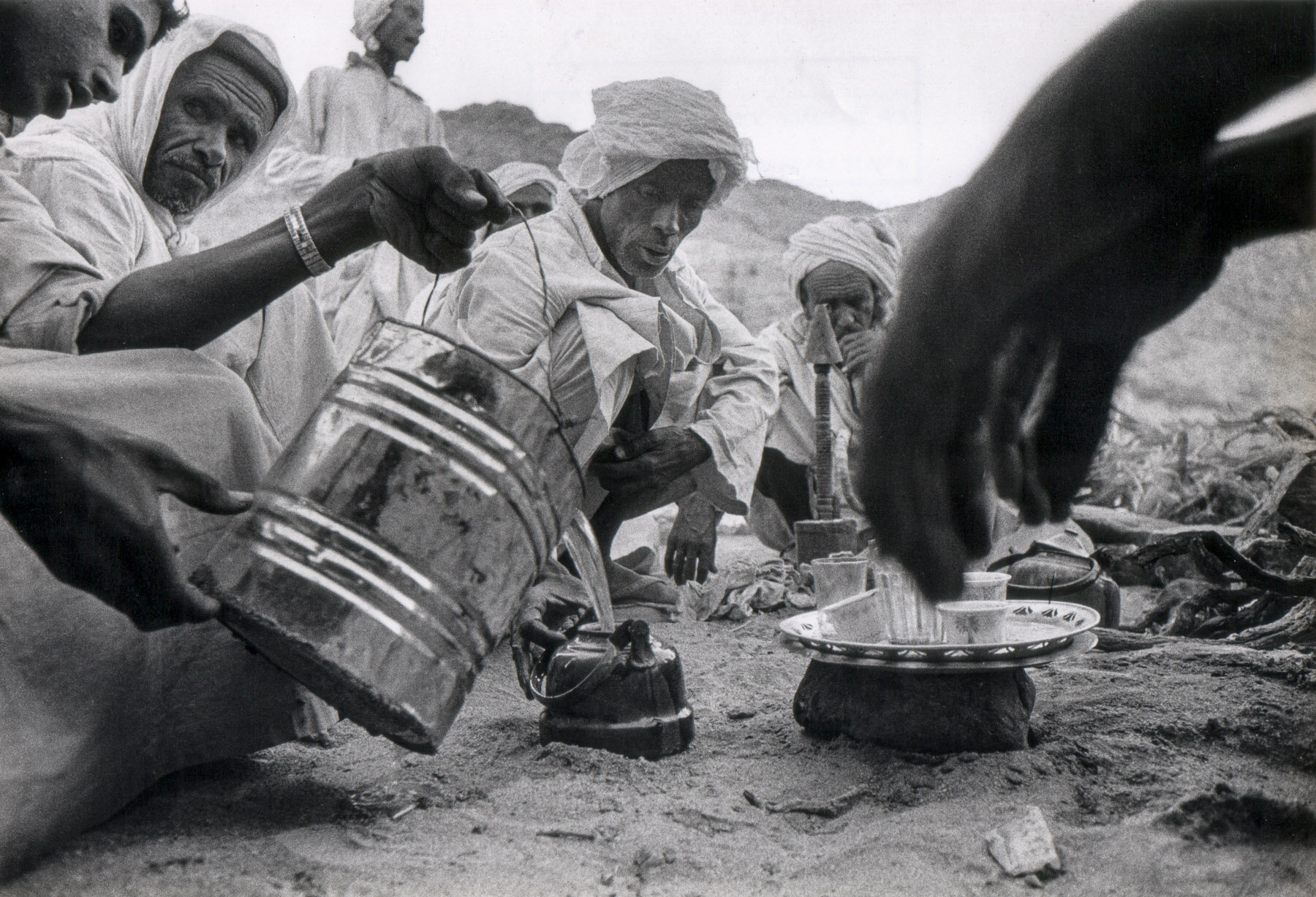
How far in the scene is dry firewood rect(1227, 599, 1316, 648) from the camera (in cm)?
226

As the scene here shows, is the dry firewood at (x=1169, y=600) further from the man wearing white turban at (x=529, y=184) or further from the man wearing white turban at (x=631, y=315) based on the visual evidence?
the man wearing white turban at (x=529, y=184)

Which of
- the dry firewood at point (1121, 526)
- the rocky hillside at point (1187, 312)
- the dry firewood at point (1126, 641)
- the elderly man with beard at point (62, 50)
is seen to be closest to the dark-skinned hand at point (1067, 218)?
the rocky hillside at point (1187, 312)

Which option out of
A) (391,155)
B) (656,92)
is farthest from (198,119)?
(656,92)

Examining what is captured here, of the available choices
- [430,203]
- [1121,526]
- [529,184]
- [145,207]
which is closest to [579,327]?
[145,207]

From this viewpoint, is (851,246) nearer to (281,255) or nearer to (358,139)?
(358,139)

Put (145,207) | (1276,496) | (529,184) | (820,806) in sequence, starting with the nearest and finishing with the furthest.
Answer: (820,806)
(145,207)
(1276,496)
(529,184)

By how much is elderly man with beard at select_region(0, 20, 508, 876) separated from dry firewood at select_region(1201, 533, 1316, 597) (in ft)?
5.55

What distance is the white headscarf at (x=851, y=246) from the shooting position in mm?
4434

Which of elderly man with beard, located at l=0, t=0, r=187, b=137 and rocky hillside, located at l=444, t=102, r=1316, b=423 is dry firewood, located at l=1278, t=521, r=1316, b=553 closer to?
rocky hillside, located at l=444, t=102, r=1316, b=423

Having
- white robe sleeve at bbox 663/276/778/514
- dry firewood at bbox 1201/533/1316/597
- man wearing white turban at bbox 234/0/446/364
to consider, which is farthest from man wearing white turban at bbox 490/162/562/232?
dry firewood at bbox 1201/533/1316/597

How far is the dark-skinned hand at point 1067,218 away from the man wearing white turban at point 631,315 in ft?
6.10

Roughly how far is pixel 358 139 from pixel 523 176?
0.74 m

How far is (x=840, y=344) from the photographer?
4.46m

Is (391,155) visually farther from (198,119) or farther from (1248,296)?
(1248,296)
